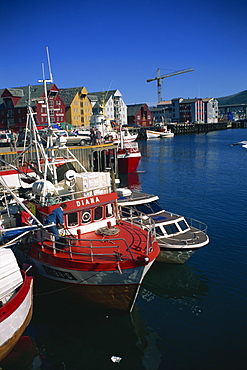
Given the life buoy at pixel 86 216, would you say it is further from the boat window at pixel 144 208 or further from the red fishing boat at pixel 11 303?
the boat window at pixel 144 208

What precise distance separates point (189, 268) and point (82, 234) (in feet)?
23.0

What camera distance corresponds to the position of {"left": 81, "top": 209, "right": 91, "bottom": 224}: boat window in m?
15.4

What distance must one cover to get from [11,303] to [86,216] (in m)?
5.23

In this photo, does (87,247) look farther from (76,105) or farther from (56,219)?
(76,105)

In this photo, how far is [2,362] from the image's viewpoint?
38.4ft

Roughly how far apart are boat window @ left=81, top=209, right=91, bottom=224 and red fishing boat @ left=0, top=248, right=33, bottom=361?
12.5 ft

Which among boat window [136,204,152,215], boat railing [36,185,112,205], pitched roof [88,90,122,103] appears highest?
pitched roof [88,90,122,103]

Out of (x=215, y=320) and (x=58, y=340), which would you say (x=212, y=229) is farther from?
(x=58, y=340)

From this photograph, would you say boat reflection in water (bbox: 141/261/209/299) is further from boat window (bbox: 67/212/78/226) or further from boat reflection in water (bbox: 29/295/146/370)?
boat window (bbox: 67/212/78/226)

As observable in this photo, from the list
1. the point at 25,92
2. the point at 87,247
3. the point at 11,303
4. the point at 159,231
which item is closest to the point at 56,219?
the point at 87,247

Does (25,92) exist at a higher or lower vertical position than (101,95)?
lower

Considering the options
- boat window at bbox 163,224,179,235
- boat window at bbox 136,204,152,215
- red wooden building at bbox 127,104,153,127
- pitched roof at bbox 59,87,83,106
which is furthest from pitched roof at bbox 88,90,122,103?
boat window at bbox 163,224,179,235

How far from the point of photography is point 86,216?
15453 millimetres

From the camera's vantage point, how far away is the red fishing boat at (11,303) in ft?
37.6
